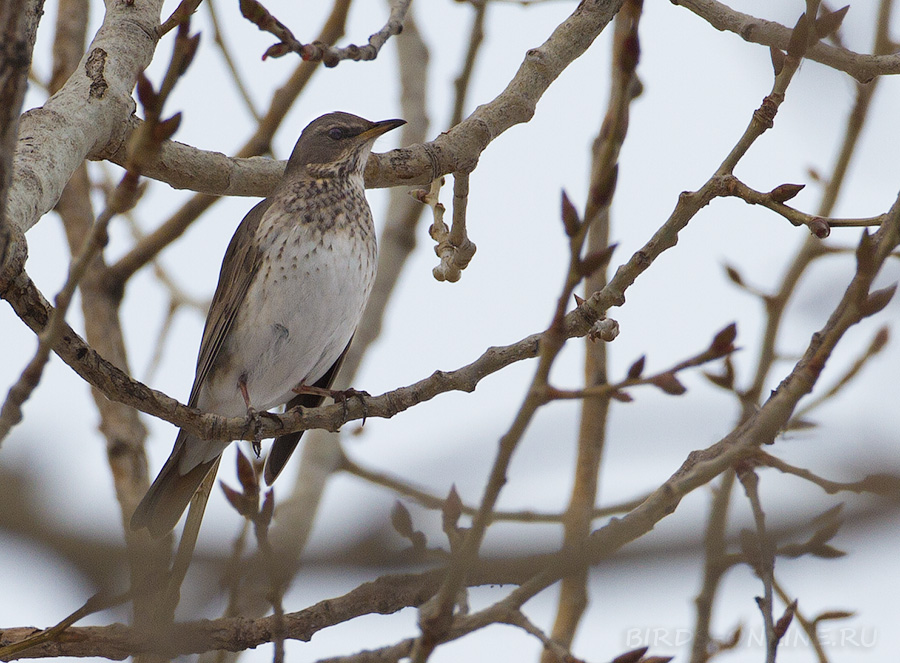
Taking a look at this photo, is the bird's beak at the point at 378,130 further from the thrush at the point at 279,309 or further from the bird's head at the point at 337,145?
the thrush at the point at 279,309

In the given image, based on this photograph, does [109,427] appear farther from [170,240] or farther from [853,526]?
[853,526]

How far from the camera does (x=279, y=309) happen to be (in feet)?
18.6

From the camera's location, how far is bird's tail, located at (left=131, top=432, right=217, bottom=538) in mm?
5539

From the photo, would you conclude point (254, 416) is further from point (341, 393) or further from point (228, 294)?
point (228, 294)

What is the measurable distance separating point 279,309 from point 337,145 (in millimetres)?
1381

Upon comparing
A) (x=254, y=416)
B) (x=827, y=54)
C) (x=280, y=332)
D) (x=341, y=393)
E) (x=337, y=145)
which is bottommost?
(x=254, y=416)

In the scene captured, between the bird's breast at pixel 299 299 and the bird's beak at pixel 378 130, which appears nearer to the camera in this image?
the bird's breast at pixel 299 299

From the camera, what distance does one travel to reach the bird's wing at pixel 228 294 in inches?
229

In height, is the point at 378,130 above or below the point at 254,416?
above

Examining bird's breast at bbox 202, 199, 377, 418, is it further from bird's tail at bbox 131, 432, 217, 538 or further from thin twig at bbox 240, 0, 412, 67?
thin twig at bbox 240, 0, 412, 67

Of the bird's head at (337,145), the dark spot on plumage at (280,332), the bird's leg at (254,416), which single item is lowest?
the bird's leg at (254,416)

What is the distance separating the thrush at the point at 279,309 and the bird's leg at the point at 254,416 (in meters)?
0.01

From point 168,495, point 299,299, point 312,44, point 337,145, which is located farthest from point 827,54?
point 168,495

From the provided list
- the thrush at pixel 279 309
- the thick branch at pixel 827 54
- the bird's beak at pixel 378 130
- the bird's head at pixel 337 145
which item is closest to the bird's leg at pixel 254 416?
the thrush at pixel 279 309
